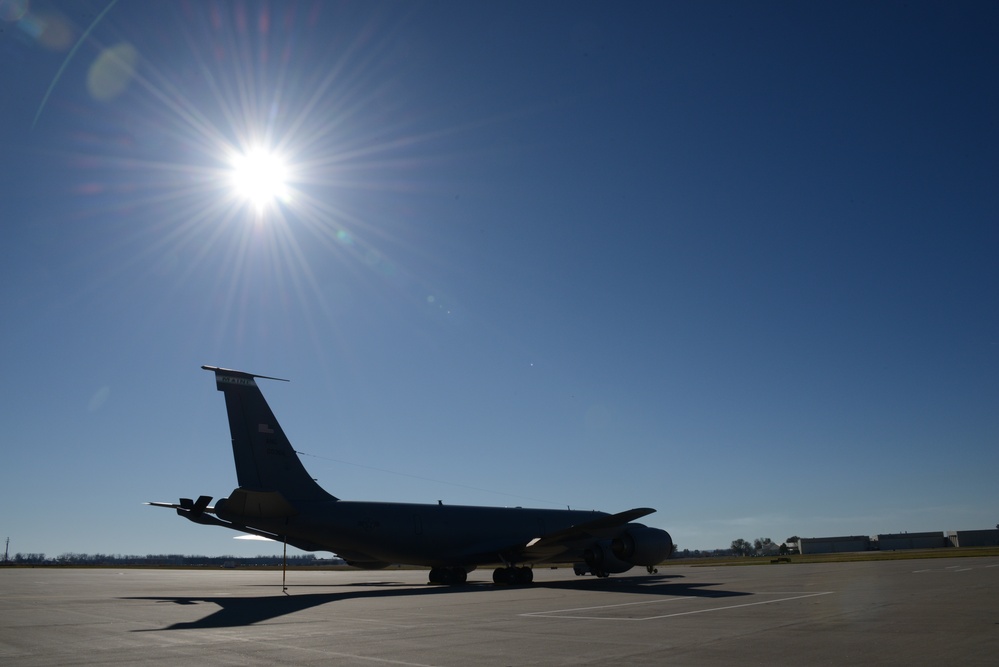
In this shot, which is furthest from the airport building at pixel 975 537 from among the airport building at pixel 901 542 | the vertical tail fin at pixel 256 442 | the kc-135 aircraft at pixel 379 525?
the vertical tail fin at pixel 256 442

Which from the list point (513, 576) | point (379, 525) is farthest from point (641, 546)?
point (379, 525)

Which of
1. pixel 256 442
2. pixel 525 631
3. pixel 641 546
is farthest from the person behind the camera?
pixel 641 546

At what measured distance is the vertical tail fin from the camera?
24984 mm

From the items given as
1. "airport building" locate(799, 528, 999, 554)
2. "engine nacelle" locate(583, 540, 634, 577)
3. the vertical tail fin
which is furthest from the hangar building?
the vertical tail fin

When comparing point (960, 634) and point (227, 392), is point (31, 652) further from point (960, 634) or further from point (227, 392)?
point (227, 392)

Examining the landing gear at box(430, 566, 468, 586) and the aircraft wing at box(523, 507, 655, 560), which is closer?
the aircraft wing at box(523, 507, 655, 560)

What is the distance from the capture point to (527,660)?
8.55 m

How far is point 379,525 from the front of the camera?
27.2 metres

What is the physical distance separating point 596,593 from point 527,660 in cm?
1363

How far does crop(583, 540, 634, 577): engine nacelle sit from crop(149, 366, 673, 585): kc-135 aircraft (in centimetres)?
4

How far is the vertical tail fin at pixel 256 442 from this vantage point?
25.0m

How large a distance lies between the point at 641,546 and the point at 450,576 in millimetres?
8653

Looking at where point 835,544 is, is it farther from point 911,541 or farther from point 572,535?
point 572,535

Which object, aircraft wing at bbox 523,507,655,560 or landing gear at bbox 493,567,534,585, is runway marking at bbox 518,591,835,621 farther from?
landing gear at bbox 493,567,534,585
